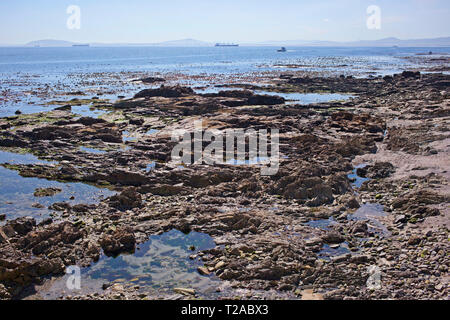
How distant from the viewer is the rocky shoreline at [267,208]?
47.3 ft

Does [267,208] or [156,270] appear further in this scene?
[267,208]

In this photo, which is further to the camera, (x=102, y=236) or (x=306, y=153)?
(x=306, y=153)

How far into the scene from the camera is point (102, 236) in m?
17.6

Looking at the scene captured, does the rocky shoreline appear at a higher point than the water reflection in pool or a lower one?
higher

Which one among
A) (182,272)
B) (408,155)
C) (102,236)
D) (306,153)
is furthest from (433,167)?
(102,236)

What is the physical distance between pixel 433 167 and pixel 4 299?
23.1 metres

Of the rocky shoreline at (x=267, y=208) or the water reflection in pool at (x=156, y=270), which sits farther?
the rocky shoreline at (x=267, y=208)

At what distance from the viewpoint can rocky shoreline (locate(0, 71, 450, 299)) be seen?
14414 mm

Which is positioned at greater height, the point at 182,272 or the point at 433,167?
the point at 433,167

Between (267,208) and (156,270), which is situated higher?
(267,208)

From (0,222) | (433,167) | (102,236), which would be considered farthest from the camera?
(433,167)

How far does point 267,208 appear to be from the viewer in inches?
816

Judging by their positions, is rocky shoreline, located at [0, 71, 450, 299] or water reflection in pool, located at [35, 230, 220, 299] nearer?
water reflection in pool, located at [35, 230, 220, 299]

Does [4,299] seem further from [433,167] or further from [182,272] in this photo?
[433,167]
